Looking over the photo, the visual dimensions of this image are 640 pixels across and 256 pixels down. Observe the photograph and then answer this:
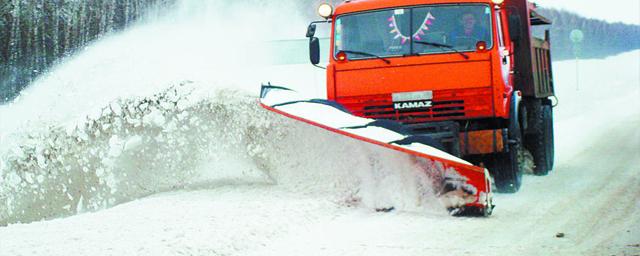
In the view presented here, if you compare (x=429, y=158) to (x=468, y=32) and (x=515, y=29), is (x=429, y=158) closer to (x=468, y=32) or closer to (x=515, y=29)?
(x=468, y=32)

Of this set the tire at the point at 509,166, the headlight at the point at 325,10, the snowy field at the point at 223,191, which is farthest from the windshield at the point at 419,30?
the snowy field at the point at 223,191

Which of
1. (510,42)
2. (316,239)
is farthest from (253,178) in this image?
(510,42)

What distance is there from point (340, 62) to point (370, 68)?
0.36 m

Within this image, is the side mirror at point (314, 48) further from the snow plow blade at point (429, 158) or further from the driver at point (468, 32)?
the snow plow blade at point (429, 158)

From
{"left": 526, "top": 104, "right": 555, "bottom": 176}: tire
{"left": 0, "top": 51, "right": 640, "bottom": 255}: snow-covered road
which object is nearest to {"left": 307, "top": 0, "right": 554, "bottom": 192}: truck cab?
{"left": 0, "top": 51, "right": 640, "bottom": 255}: snow-covered road

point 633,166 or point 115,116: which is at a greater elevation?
point 115,116

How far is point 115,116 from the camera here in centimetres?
983

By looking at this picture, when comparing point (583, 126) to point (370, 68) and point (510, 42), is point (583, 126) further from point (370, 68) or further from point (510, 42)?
point (370, 68)

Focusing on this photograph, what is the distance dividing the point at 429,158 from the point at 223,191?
7.12 feet

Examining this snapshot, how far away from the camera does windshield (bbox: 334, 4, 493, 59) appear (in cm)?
995

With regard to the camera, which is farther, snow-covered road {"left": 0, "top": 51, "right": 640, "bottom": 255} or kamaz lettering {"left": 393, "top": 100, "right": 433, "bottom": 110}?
kamaz lettering {"left": 393, "top": 100, "right": 433, "bottom": 110}

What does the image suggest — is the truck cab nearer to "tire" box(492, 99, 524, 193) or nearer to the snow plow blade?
"tire" box(492, 99, 524, 193)

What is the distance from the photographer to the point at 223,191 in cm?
909

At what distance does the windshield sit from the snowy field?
1394 mm
